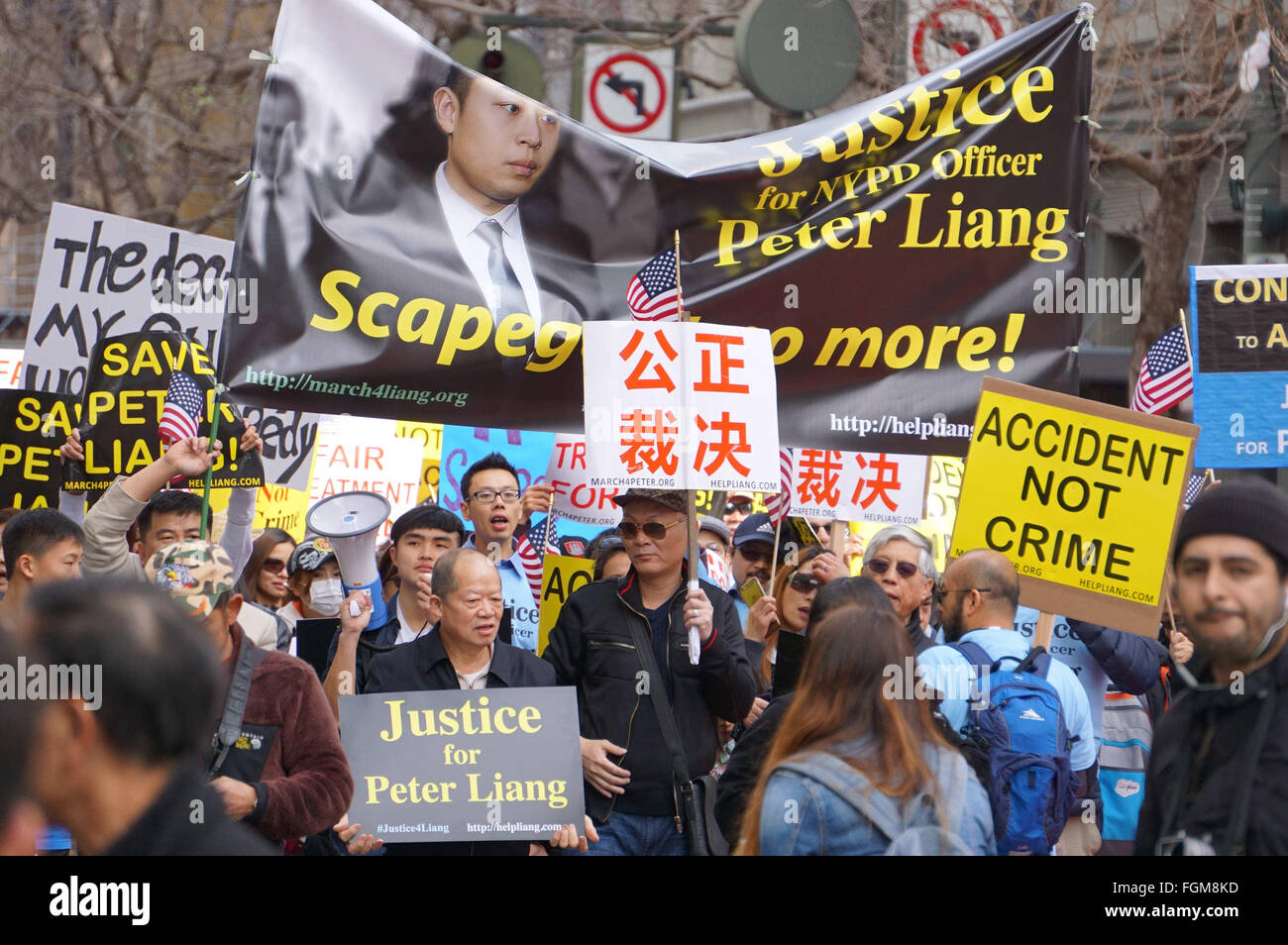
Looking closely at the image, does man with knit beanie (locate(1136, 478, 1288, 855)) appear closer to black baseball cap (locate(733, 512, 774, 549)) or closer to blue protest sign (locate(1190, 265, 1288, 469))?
blue protest sign (locate(1190, 265, 1288, 469))

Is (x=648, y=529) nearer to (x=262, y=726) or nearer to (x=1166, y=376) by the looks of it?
(x=262, y=726)

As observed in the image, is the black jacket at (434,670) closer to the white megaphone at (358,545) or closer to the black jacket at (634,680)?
the black jacket at (634,680)

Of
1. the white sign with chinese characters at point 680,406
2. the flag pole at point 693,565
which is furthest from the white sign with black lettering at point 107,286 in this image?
the flag pole at point 693,565

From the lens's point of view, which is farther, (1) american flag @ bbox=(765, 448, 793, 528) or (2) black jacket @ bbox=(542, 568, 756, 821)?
(1) american flag @ bbox=(765, 448, 793, 528)

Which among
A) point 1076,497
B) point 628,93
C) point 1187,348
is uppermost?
point 628,93

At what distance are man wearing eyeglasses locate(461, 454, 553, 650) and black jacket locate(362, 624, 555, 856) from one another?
1.61 metres

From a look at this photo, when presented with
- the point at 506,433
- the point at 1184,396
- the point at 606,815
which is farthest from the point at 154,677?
the point at 1184,396

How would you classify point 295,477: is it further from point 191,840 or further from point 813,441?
point 191,840

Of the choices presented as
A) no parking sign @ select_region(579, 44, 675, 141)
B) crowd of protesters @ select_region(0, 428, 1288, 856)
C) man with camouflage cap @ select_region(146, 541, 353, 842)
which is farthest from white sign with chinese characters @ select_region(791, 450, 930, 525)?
man with camouflage cap @ select_region(146, 541, 353, 842)

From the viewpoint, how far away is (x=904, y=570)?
6.19 metres

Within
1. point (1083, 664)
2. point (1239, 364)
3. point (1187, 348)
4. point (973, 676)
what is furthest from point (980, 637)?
point (1187, 348)

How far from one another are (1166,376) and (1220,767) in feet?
18.6

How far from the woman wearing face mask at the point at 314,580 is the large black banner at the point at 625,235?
5.60ft

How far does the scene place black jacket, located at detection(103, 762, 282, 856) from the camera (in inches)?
100
